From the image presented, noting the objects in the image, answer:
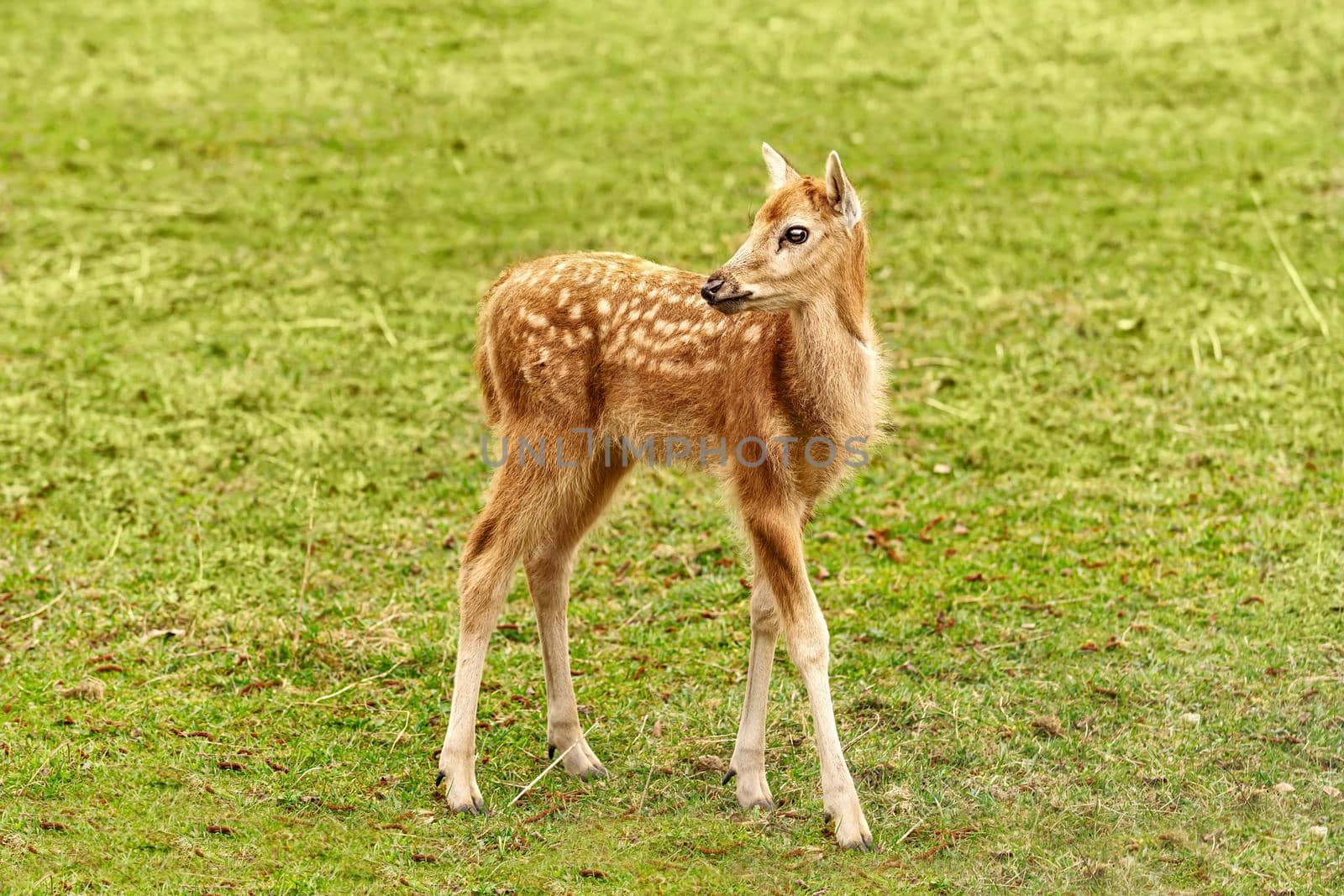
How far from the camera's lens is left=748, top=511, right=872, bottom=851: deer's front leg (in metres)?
5.98

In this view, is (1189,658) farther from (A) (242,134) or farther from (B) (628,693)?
(A) (242,134)

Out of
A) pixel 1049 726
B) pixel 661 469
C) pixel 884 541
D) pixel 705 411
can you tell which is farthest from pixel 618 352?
pixel 661 469

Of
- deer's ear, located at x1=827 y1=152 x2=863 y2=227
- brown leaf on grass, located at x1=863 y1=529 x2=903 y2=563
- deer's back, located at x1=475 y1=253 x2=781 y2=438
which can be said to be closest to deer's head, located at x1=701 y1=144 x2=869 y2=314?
deer's ear, located at x1=827 y1=152 x2=863 y2=227

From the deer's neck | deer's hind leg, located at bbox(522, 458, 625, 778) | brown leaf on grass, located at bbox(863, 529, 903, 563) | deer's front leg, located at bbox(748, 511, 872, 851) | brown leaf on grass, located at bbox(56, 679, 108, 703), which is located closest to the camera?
deer's front leg, located at bbox(748, 511, 872, 851)

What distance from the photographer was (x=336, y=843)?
592 cm

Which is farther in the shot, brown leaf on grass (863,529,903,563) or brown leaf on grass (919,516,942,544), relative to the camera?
brown leaf on grass (919,516,942,544)

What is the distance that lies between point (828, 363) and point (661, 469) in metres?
3.77

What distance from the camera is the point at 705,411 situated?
6.50 metres

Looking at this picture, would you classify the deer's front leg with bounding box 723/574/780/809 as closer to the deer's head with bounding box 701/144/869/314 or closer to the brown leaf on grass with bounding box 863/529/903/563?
the deer's head with bounding box 701/144/869/314

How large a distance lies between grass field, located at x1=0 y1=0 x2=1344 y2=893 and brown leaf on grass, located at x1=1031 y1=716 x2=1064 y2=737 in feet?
0.10

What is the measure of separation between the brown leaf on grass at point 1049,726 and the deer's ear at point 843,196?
248 centimetres

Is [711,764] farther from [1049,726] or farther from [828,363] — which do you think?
[828,363]

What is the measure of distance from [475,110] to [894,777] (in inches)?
381

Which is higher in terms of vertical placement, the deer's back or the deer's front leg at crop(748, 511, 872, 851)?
the deer's back
